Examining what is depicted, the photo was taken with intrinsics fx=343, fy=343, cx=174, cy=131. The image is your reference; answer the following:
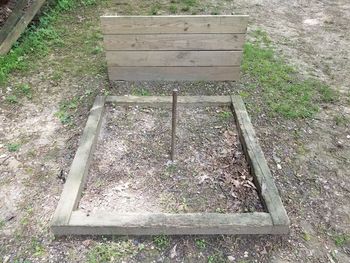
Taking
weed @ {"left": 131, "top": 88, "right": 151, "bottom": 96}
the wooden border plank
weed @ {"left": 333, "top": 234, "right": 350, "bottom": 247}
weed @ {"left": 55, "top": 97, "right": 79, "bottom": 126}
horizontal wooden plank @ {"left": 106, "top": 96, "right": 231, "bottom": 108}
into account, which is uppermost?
the wooden border plank

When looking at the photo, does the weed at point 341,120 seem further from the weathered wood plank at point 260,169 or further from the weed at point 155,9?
the weed at point 155,9

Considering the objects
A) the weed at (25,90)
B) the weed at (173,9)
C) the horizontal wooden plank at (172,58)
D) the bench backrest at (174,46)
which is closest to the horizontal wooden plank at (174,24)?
the bench backrest at (174,46)

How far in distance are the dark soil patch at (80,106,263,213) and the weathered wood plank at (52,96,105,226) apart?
0.27 feet

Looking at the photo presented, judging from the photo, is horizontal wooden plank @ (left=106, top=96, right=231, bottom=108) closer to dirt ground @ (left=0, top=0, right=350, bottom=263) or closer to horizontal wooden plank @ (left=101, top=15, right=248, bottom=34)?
dirt ground @ (left=0, top=0, right=350, bottom=263)

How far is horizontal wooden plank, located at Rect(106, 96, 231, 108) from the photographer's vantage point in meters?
3.24

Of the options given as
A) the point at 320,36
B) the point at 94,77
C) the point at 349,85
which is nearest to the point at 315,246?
the point at 349,85

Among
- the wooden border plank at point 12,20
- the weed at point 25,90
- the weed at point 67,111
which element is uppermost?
the wooden border plank at point 12,20

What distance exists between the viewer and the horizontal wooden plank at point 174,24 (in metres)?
3.21

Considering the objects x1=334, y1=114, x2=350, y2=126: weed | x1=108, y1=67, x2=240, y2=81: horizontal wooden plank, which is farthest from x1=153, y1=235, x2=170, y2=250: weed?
x1=334, y1=114, x2=350, y2=126: weed

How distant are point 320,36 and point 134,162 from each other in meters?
3.41

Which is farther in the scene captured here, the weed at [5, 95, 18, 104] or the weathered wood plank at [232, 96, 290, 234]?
the weed at [5, 95, 18, 104]

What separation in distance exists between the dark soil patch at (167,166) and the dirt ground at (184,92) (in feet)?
0.81

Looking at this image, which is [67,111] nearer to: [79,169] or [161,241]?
[79,169]

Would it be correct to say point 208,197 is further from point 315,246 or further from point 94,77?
point 94,77
